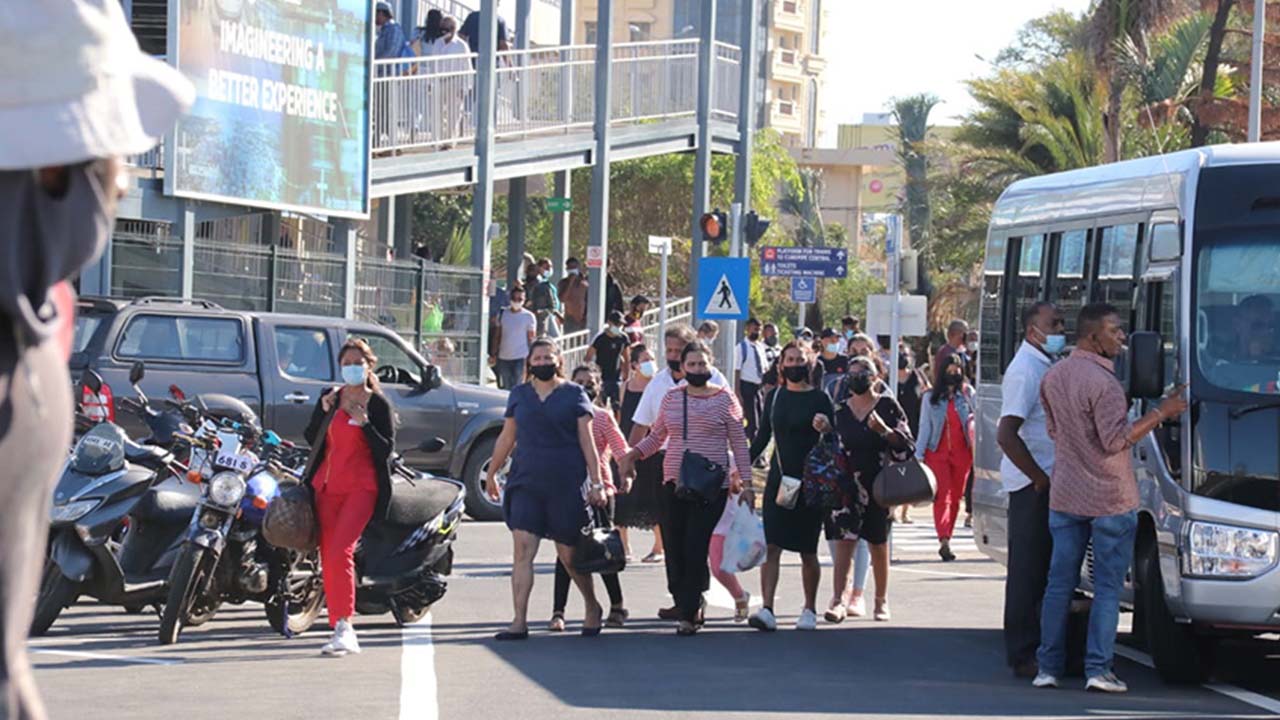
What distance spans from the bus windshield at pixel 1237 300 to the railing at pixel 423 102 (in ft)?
55.9

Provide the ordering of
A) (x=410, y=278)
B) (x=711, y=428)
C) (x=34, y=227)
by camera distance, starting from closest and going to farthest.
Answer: (x=34, y=227) → (x=711, y=428) → (x=410, y=278)

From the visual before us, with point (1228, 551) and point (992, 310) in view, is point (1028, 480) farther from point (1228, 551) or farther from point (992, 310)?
point (992, 310)

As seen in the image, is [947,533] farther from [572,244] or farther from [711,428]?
[572,244]

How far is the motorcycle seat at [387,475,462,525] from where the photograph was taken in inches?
516

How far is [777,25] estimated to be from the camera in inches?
4562

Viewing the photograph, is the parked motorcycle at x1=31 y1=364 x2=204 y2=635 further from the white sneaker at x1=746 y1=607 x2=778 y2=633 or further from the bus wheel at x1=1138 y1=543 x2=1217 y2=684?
the bus wheel at x1=1138 y1=543 x2=1217 y2=684

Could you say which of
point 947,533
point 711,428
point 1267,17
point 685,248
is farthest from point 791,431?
point 685,248

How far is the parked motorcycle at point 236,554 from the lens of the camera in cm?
1220

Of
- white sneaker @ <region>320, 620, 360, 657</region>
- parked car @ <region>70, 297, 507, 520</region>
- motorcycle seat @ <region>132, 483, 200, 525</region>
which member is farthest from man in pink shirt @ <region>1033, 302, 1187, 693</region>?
parked car @ <region>70, 297, 507, 520</region>

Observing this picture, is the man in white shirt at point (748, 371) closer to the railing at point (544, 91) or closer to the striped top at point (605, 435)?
the railing at point (544, 91)

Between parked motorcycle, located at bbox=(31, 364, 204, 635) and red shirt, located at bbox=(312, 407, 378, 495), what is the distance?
3.51 feet

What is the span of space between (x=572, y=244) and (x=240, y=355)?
41.2 metres

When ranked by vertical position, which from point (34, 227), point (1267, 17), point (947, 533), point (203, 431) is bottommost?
point (947, 533)

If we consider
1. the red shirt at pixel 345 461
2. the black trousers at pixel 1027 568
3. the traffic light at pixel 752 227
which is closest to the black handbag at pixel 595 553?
the red shirt at pixel 345 461
